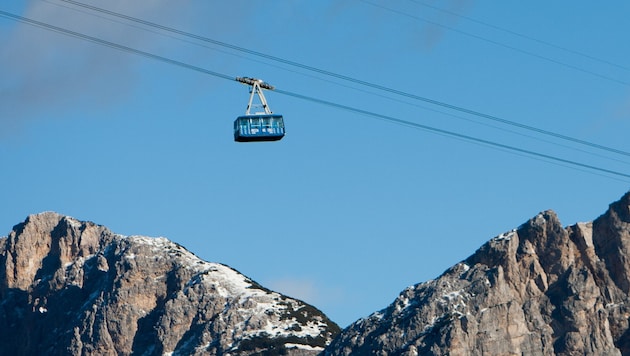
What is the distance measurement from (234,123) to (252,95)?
466 cm

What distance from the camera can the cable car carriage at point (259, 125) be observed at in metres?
123

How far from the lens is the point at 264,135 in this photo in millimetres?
123125

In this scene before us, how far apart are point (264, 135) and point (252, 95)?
346cm

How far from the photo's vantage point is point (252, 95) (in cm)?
12219

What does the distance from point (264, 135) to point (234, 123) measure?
4.02 m

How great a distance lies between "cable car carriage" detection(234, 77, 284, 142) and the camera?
404 feet

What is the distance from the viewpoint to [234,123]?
4961 inches

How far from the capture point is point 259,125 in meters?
124
